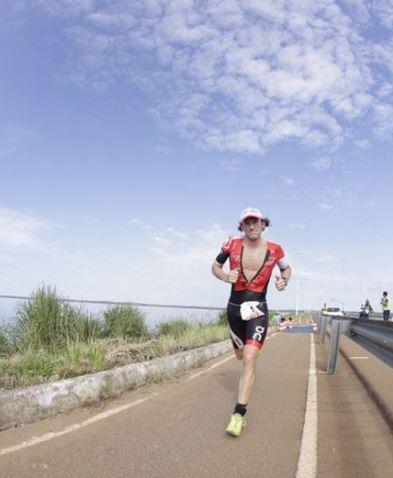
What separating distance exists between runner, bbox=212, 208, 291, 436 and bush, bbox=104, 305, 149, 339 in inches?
328

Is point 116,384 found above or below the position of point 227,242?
below

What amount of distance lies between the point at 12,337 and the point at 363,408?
654 cm

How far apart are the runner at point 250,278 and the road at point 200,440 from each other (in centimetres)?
66

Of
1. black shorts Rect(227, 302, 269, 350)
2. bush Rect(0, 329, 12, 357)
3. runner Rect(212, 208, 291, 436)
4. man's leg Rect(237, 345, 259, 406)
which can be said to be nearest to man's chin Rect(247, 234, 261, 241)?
runner Rect(212, 208, 291, 436)

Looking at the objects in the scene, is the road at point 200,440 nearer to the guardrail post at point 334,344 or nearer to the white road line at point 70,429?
the white road line at point 70,429

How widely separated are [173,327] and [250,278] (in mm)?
11898

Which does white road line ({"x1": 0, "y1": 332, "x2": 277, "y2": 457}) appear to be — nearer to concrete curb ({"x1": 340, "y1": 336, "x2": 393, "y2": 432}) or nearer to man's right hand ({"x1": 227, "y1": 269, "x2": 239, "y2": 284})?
man's right hand ({"x1": 227, "y1": 269, "x2": 239, "y2": 284})

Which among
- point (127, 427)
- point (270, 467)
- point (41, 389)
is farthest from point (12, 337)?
point (270, 467)

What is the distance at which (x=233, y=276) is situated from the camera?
5.67 meters

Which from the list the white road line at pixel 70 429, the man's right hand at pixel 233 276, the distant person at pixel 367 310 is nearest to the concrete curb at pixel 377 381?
the man's right hand at pixel 233 276

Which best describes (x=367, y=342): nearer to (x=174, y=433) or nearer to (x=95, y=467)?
(x=174, y=433)

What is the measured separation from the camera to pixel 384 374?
9930 millimetres

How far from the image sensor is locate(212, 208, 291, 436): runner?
567 centimetres

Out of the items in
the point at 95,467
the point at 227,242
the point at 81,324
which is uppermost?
the point at 227,242
